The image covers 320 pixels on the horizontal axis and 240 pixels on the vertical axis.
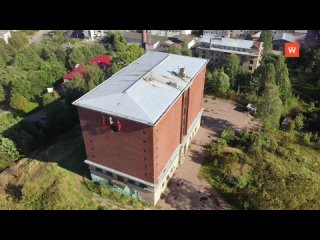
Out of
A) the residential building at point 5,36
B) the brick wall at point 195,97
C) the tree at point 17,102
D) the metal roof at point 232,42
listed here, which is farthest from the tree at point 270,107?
the residential building at point 5,36

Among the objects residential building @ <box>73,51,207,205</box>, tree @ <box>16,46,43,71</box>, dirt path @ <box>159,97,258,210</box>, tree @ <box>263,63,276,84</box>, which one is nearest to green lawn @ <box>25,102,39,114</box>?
tree @ <box>16,46,43,71</box>

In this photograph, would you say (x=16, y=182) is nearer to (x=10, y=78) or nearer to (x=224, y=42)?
(x=10, y=78)

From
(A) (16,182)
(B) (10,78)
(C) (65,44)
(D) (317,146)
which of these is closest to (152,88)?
(A) (16,182)

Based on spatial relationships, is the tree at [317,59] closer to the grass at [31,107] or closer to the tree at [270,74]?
the tree at [270,74]

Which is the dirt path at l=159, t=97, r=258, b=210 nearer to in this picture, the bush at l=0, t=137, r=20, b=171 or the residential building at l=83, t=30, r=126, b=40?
the bush at l=0, t=137, r=20, b=171

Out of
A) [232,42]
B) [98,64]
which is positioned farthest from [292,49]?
[98,64]

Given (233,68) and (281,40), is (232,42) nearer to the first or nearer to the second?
(233,68)
